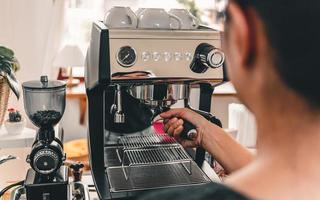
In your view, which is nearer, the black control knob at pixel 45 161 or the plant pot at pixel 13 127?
the black control knob at pixel 45 161

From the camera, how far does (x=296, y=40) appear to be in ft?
1.33

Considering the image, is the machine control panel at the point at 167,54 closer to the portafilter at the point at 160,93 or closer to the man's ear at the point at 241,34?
→ the portafilter at the point at 160,93

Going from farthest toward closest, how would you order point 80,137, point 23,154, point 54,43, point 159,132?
point 80,137 < point 54,43 < point 23,154 < point 159,132

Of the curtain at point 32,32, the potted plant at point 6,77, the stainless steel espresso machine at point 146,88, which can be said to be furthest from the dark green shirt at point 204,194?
the curtain at point 32,32

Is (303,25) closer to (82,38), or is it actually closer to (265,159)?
(265,159)

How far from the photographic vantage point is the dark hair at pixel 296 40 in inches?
15.7

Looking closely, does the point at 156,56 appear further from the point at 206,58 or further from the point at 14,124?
the point at 14,124

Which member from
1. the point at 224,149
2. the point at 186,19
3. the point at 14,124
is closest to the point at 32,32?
the point at 14,124

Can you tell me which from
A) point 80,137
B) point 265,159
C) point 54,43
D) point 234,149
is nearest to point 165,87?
point 234,149

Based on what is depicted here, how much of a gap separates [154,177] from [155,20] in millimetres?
374

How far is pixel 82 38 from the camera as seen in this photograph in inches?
117

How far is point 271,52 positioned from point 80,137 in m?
2.63

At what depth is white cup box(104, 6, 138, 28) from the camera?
3.22 ft

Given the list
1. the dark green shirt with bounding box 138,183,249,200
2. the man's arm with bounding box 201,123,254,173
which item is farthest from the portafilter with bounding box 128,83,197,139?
the dark green shirt with bounding box 138,183,249,200
